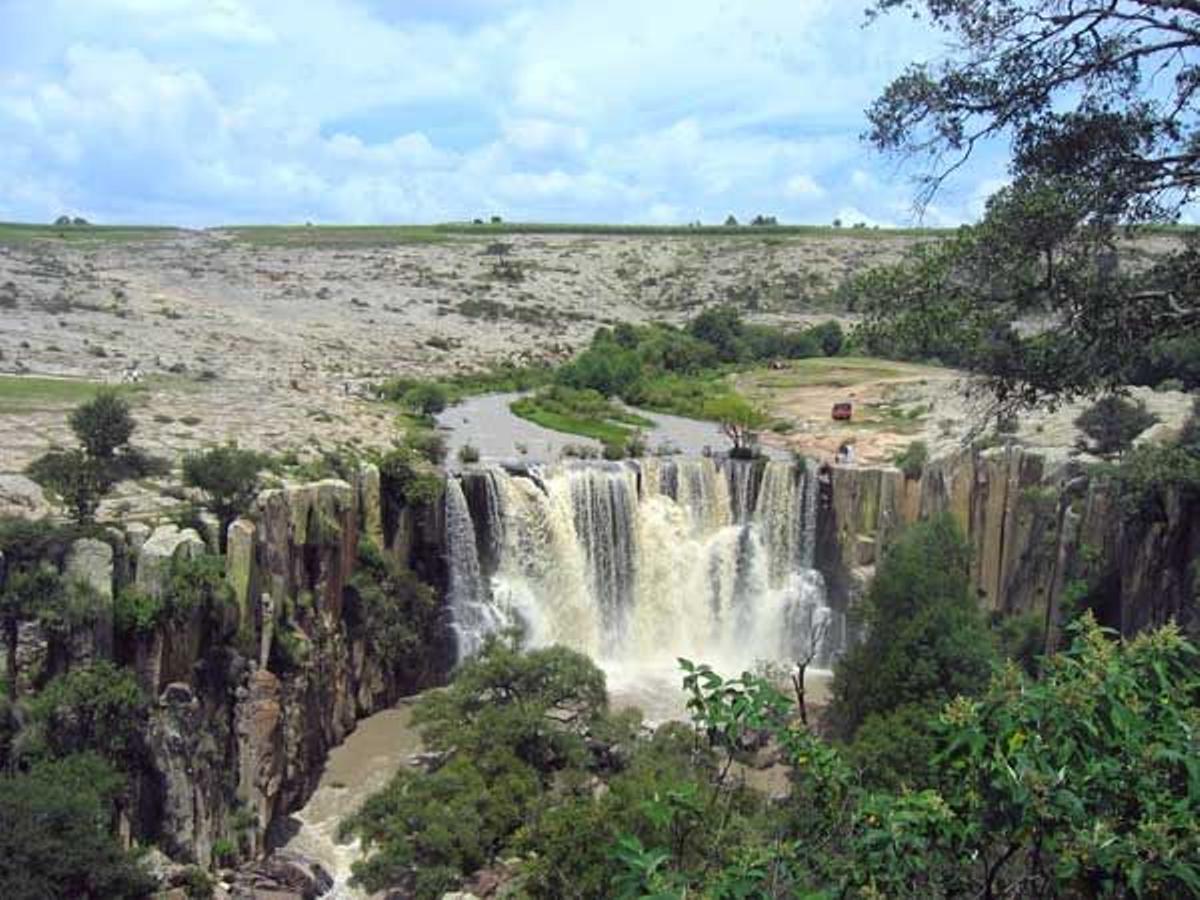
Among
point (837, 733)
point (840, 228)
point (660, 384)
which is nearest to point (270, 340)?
point (660, 384)

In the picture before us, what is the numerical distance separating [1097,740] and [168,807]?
16.4 metres

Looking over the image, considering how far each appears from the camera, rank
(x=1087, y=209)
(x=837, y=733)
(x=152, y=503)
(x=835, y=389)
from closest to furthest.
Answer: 1. (x=1087, y=209)
2. (x=152, y=503)
3. (x=837, y=733)
4. (x=835, y=389)

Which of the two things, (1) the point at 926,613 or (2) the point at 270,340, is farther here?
(2) the point at 270,340

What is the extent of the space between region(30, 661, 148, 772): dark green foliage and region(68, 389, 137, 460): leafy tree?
5.84 meters

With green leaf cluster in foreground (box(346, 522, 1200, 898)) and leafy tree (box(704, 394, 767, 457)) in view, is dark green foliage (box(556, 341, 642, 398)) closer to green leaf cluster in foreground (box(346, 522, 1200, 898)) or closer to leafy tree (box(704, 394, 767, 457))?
leafy tree (box(704, 394, 767, 457))

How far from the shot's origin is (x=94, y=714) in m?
17.2

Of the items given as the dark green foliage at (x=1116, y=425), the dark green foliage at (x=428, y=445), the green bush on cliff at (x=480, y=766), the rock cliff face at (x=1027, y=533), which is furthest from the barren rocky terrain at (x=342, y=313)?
the green bush on cliff at (x=480, y=766)

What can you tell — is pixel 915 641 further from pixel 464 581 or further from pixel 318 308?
pixel 318 308

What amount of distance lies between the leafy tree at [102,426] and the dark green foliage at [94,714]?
19.2ft

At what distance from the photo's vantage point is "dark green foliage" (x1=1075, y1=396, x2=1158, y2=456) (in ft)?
89.5

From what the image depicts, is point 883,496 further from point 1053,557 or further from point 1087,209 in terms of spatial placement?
point 1087,209

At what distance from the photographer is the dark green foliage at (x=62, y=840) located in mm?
14617

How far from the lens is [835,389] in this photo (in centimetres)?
4666

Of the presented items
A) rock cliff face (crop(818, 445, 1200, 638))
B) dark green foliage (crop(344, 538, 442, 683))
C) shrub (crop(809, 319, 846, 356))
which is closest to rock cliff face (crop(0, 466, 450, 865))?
dark green foliage (crop(344, 538, 442, 683))
